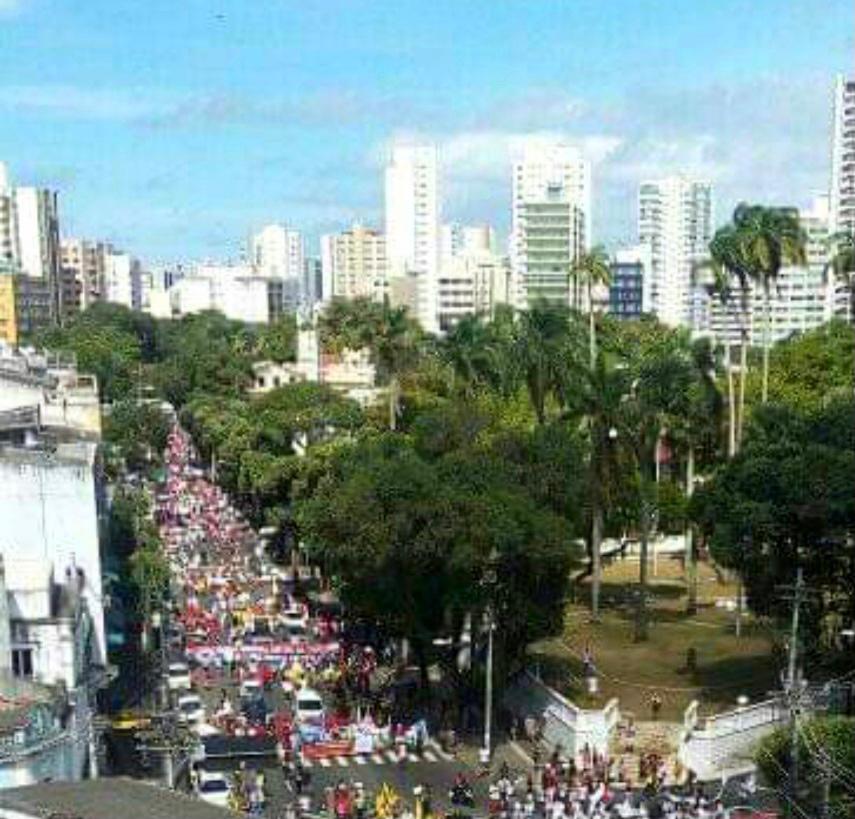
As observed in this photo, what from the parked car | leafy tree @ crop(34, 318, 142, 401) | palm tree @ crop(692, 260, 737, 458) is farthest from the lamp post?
leafy tree @ crop(34, 318, 142, 401)

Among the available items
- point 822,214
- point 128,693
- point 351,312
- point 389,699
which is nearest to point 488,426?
point 389,699

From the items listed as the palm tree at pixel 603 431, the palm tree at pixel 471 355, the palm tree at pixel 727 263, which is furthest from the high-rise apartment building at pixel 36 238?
the palm tree at pixel 603 431

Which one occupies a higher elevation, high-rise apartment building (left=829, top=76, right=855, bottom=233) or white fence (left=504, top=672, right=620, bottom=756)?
high-rise apartment building (left=829, top=76, right=855, bottom=233)

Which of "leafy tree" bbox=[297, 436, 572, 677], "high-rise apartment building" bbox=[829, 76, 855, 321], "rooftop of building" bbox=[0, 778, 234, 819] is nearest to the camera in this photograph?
"rooftop of building" bbox=[0, 778, 234, 819]

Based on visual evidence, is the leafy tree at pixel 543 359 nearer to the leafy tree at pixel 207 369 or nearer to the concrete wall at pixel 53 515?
the concrete wall at pixel 53 515

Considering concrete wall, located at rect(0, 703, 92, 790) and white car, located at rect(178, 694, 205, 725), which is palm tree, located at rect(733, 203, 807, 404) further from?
concrete wall, located at rect(0, 703, 92, 790)

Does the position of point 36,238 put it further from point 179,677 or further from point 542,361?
point 179,677
